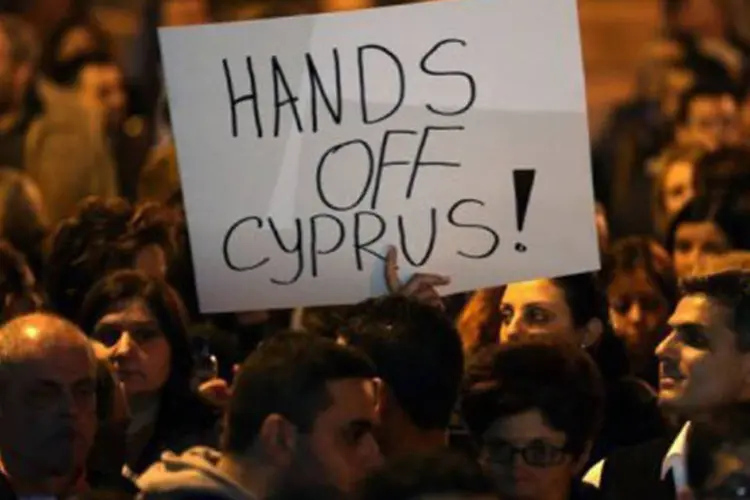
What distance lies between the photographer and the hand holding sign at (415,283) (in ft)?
27.1

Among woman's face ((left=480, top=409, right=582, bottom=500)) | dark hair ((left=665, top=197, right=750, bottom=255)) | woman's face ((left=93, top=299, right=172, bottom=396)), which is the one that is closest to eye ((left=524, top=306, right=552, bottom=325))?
woman's face ((left=93, top=299, right=172, bottom=396))

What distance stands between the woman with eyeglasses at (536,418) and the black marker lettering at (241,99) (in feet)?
3.88

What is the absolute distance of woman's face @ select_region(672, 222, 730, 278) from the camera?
36.3 ft

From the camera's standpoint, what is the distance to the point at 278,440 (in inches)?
268

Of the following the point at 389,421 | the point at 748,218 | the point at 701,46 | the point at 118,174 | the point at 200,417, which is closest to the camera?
the point at 389,421

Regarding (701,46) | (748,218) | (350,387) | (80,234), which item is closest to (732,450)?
(350,387)

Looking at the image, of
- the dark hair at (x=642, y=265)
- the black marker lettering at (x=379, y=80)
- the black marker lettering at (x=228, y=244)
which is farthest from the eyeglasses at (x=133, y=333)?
the dark hair at (x=642, y=265)

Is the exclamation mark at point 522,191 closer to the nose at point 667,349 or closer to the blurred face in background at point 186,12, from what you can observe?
the nose at point 667,349

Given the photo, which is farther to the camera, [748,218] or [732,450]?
[748,218]

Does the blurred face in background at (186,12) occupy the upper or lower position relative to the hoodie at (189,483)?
upper

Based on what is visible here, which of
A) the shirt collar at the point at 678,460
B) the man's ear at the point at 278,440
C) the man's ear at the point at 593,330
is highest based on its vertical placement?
the man's ear at the point at 278,440

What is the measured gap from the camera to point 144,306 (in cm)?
860

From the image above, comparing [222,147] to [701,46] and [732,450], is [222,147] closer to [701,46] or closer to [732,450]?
[732,450]

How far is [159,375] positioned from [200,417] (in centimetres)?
19
